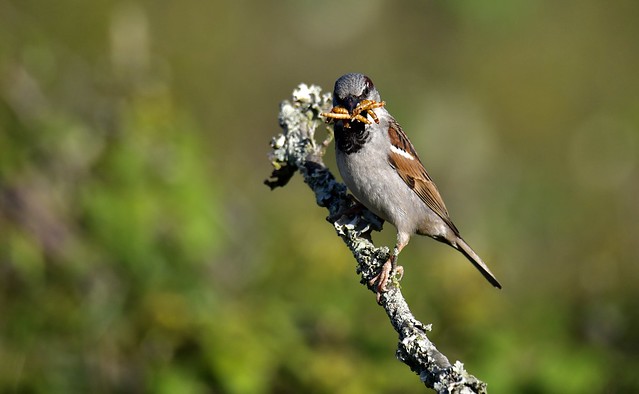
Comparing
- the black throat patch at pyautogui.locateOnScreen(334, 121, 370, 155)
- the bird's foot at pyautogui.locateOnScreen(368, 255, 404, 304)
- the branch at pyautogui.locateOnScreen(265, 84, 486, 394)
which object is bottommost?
the bird's foot at pyautogui.locateOnScreen(368, 255, 404, 304)

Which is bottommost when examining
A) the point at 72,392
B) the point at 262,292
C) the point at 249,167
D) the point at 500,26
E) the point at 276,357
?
the point at 72,392

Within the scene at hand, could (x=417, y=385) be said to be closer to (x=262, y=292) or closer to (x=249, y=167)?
(x=262, y=292)

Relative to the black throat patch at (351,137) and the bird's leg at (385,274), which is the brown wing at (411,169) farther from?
the bird's leg at (385,274)

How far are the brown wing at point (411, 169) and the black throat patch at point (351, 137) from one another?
0.15 m

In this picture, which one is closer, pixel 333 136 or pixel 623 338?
pixel 333 136

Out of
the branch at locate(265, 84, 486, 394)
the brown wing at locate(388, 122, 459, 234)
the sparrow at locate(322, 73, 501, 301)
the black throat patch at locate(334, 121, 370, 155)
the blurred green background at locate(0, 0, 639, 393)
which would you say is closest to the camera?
the branch at locate(265, 84, 486, 394)

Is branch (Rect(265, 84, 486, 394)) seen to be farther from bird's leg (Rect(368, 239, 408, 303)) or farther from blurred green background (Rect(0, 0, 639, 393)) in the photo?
blurred green background (Rect(0, 0, 639, 393))

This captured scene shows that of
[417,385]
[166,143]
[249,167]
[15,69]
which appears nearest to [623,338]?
[417,385]

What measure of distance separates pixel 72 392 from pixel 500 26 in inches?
236

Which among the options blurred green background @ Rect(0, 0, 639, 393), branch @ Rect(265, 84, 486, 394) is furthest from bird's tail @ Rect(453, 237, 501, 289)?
branch @ Rect(265, 84, 486, 394)

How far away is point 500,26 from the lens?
27.6ft

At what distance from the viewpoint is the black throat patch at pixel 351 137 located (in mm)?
3227

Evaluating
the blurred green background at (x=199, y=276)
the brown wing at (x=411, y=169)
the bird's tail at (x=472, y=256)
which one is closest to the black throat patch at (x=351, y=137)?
the brown wing at (x=411, y=169)

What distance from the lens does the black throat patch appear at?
3227 mm
